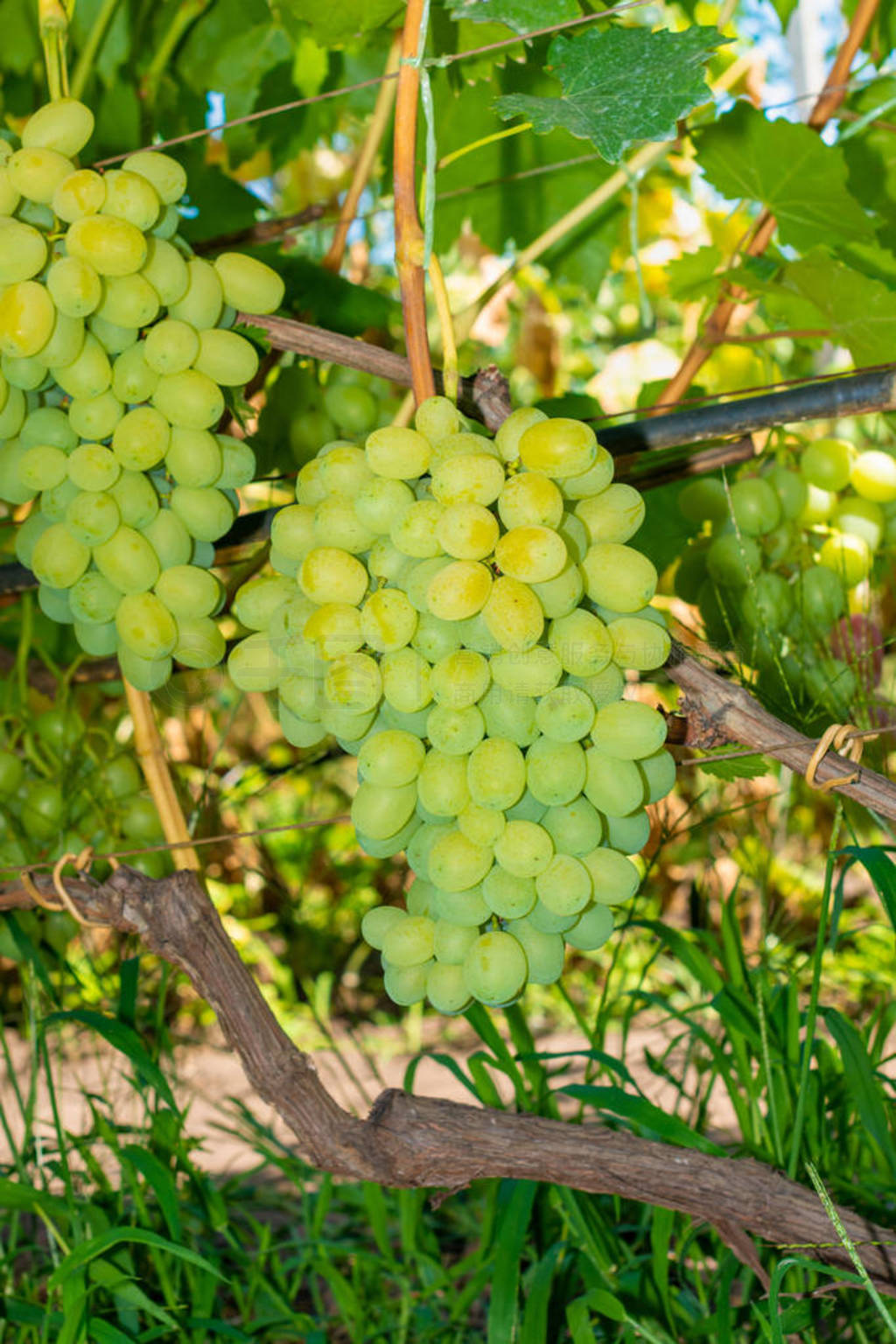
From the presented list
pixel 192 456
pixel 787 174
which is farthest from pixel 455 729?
Result: pixel 787 174

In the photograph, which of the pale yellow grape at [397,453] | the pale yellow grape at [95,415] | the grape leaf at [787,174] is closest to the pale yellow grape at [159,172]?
the pale yellow grape at [95,415]

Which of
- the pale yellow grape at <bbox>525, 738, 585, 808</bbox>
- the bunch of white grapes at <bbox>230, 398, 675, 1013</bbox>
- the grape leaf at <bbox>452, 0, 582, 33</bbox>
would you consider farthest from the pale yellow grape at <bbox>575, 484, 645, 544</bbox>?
the grape leaf at <bbox>452, 0, 582, 33</bbox>

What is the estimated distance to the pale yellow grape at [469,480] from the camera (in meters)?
0.49

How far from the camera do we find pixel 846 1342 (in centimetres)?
97

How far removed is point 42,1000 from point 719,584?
845mm

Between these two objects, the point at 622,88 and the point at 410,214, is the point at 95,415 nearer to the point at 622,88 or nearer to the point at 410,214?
the point at 410,214

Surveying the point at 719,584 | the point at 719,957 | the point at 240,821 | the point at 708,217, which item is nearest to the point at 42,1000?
the point at 719,957

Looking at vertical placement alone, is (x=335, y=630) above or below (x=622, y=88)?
below

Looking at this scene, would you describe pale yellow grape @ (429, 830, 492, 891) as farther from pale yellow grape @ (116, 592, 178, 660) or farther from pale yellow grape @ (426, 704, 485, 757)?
pale yellow grape @ (116, 592, 178, 660)

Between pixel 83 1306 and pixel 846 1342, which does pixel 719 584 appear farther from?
pixel 83 1306

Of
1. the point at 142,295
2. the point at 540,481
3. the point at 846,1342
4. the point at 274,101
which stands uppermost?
the point at 274,101

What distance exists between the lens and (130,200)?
588 millimetres

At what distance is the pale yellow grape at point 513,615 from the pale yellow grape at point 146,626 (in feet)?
0.76

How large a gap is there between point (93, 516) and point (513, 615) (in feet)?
0.89
